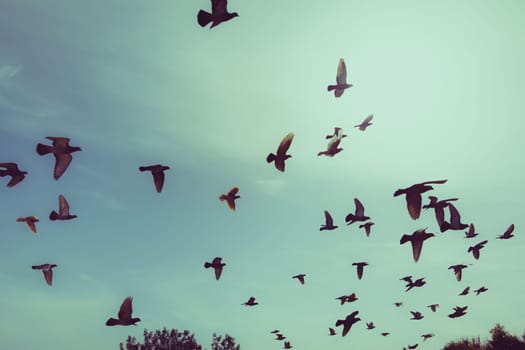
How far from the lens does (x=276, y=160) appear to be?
11.0m

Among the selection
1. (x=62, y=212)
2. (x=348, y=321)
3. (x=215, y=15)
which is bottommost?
(x=348, y=321)

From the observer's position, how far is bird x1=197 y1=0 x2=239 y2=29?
848 cm

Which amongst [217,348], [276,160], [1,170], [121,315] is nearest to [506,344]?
[276,160]

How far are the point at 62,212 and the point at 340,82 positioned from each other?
8.48 meters

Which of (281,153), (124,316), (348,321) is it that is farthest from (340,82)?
(124,316)

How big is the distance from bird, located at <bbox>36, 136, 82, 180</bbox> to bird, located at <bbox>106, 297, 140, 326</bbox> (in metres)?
3.47

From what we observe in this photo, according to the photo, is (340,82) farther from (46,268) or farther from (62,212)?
(46,268)

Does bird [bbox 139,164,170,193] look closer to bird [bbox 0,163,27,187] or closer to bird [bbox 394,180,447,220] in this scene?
bird [bbox 0,163,27,187]

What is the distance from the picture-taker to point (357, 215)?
1347cm

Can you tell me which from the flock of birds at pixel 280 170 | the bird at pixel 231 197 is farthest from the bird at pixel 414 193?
the bird at pixel 231 197

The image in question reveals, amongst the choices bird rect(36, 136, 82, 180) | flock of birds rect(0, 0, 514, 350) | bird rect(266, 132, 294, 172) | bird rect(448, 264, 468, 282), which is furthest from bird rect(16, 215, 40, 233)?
bird rect(448, 264, 468, 282)

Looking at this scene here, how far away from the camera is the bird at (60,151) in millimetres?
Answer: 10320

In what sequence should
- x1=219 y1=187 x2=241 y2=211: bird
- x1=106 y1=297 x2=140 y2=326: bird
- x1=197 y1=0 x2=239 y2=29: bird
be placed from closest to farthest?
x1=197 y1=0 x2=239 y2=29: bird
x1=106 y1=297 x2=140 y2=326: bird
x1=219 y1=187 x2=241 y2=211: bird

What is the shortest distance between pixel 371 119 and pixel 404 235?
4292 mm
